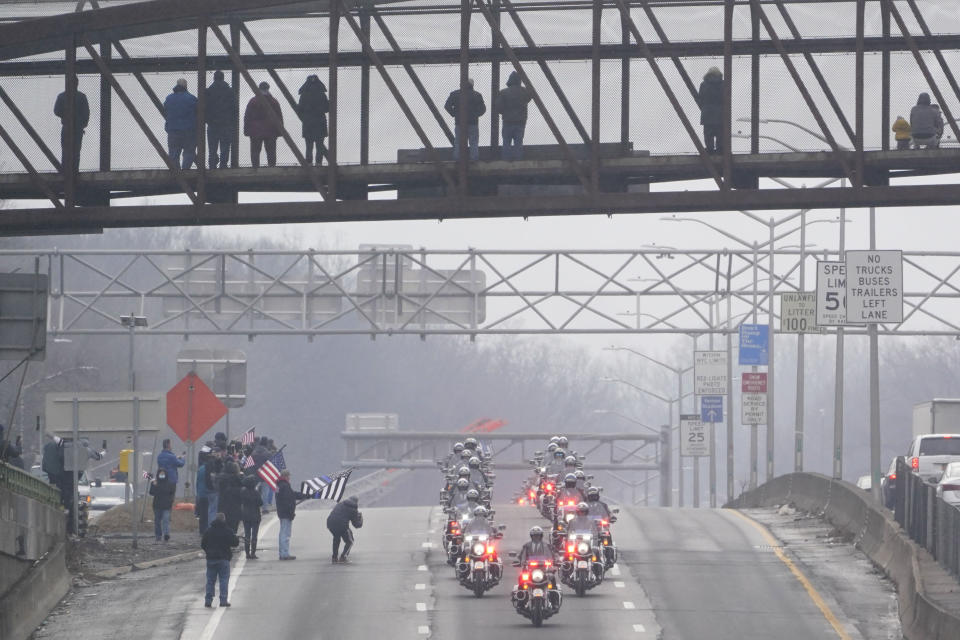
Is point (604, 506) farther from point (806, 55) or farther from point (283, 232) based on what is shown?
point (283, 232)

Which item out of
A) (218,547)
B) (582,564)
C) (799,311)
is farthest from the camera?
(799,311)

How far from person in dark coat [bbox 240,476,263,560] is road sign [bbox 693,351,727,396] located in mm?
33606

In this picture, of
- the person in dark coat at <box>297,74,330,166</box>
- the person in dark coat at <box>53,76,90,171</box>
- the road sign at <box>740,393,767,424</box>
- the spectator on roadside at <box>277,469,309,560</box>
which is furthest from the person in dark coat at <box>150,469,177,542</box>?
the road sign at <box>740,393,767,424</box>

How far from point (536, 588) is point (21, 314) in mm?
7888

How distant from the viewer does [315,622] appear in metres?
25.9

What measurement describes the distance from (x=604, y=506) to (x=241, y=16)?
34.1ft

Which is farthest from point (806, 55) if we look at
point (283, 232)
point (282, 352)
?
point (283, 232)

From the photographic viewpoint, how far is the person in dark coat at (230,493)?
3120 centimetres

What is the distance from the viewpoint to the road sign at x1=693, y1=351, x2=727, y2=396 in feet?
214

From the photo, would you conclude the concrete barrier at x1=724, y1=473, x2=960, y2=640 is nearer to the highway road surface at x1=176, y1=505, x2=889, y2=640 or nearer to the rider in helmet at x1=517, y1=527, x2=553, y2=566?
the highway road surface at x1=176, y1=505, x2=889, y2=640

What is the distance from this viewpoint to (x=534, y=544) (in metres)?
25.5

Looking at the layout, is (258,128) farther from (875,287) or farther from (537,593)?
(875,287)

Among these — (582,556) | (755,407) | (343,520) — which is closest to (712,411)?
(755,407)

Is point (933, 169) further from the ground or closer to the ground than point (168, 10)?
closer to the ground
